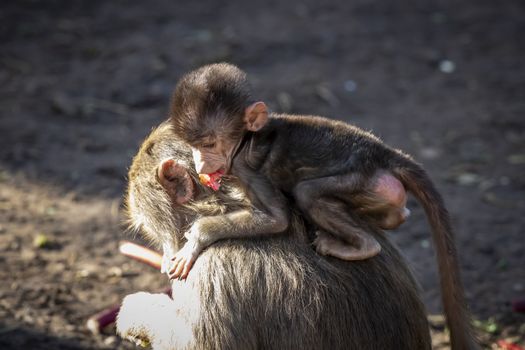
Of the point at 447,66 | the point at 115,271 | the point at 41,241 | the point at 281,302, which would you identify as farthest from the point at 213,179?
the point at 447,66

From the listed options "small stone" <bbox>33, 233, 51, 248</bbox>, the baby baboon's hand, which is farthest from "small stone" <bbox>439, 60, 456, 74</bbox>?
the baby baboon's hand

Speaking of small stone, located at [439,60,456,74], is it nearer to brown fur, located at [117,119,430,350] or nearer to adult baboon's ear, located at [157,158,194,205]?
brown fur, located at [117,119,430,350]

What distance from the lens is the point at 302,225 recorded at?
12.4 ft

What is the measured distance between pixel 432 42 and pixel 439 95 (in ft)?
4.22

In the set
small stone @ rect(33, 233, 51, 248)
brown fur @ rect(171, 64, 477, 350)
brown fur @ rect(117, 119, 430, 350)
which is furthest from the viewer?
small stone @ rect(33, 233, 51, 248)

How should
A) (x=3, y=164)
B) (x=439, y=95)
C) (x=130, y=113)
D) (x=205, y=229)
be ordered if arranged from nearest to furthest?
(x=205, y=229) → (x=3, y=164) → (x=130, y=113) → (x=439, y=95)

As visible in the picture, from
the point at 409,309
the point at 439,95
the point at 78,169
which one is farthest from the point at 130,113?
the point at 409,309

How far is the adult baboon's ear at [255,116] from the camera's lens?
3.76 meters

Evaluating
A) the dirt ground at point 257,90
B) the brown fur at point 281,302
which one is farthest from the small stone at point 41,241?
the brown fur at point 281,302

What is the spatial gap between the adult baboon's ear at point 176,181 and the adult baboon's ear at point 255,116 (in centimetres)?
40

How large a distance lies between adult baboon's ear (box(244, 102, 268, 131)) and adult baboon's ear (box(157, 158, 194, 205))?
405 mm

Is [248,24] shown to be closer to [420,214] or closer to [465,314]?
[420,214]

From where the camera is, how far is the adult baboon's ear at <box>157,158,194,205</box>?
3873mm

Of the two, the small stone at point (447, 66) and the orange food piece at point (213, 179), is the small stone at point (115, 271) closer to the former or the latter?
the orange food piece at point (213, 179)
